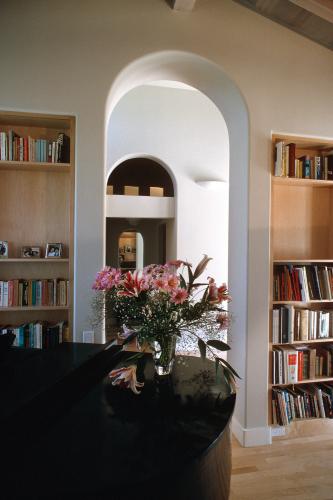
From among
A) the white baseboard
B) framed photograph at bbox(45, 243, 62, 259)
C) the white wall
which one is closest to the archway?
the white baseboard

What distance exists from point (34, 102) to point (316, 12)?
2.16 m

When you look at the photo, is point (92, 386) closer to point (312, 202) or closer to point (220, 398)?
point (220, 398)

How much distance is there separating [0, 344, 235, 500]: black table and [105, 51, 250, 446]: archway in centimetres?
125

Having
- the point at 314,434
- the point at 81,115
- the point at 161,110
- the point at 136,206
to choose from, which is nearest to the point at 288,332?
the point at 314,434

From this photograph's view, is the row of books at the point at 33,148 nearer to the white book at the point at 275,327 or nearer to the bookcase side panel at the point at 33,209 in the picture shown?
the bookcase side panel at the point at 33,209

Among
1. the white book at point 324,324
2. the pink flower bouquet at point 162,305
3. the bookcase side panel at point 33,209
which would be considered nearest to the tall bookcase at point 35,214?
the bookcase side panel at point 33,209

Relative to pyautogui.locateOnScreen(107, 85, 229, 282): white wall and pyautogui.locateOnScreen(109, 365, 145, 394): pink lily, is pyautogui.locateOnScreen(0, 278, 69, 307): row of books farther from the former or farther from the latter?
pyautogui.locateOnScreen(107, 85, 229, 282): white wall

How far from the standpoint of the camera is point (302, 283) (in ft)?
9.36

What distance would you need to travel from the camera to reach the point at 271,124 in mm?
2742

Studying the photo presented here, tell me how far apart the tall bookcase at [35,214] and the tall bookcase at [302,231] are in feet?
5.71

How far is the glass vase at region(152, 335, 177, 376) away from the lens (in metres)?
1.52

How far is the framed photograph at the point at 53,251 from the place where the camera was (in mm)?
2572

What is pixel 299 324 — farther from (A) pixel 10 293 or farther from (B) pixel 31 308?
(A) pixel 10 293

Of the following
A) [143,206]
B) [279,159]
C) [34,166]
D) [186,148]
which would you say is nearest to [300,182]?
[279,159]
